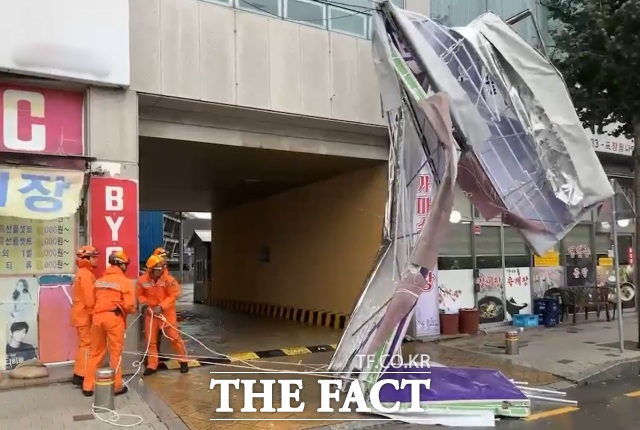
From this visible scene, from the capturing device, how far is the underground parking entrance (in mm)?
11617

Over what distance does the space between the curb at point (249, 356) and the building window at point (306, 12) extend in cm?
571

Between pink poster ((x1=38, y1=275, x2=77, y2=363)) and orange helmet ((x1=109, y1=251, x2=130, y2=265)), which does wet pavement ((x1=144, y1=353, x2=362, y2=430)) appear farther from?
orange helmet ((x1=109, y1=251, x2=130, y2=265))

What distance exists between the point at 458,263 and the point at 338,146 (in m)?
3.75

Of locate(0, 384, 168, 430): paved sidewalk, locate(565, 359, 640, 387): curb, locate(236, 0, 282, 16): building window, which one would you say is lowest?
locate(565, 359, 640, 387): curb

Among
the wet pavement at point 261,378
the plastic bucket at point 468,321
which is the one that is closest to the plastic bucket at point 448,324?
the plastic bucket at point 468,321

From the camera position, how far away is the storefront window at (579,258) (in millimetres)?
14805

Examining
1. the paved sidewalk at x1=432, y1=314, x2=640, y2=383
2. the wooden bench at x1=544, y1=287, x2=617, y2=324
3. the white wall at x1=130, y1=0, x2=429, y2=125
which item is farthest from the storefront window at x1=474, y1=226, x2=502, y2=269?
the white wall at x1=130, y1=0, x2=429, y2=125

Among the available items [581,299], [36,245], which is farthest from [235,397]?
[581,299]

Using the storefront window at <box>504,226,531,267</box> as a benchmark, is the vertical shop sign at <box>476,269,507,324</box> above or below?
below

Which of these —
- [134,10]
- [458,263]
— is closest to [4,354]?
[134,10]

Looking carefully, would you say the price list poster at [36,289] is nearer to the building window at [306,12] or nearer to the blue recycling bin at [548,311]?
the building window at [306,12]

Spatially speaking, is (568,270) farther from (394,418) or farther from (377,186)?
(394,418)

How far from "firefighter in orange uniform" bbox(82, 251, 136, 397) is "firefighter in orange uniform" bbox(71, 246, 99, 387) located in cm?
14

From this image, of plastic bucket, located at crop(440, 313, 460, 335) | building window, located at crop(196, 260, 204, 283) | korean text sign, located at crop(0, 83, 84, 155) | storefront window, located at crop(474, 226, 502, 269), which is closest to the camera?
korean text sign, located at crop(0, 83, 84, 155)
